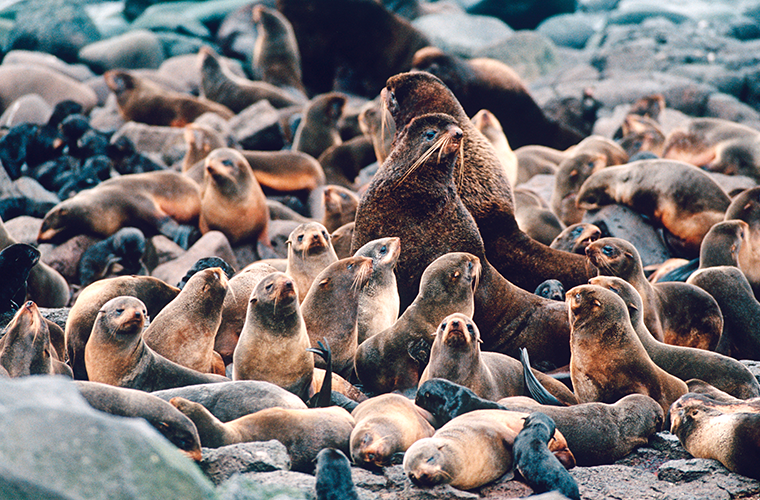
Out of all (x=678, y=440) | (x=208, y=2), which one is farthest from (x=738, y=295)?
(x=208, y=2)

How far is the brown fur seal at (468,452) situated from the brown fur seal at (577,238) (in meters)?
3.17

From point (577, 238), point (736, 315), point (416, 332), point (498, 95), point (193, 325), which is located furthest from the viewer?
point (498, 95)

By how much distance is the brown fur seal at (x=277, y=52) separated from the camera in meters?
16.5

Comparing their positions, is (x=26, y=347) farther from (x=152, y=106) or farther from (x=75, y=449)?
(x=152, y=106)

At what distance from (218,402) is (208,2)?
2826cm

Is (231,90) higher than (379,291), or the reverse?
(379,291)

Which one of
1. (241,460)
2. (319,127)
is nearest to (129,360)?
(241,460)

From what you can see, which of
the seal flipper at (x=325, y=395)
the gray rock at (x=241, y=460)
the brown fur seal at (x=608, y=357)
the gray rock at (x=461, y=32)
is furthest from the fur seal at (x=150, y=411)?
the gray rock at (x=461, y=32)

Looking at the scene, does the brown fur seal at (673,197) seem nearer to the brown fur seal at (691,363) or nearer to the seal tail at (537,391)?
the brown fur seal at (691,363)

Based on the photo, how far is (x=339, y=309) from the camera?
16.8 ft

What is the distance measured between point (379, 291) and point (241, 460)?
2456 millimetres

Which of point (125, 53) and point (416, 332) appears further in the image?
point (125, 53)

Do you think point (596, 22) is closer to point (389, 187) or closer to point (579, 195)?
point (579, 195)

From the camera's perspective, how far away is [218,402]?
390 cm
